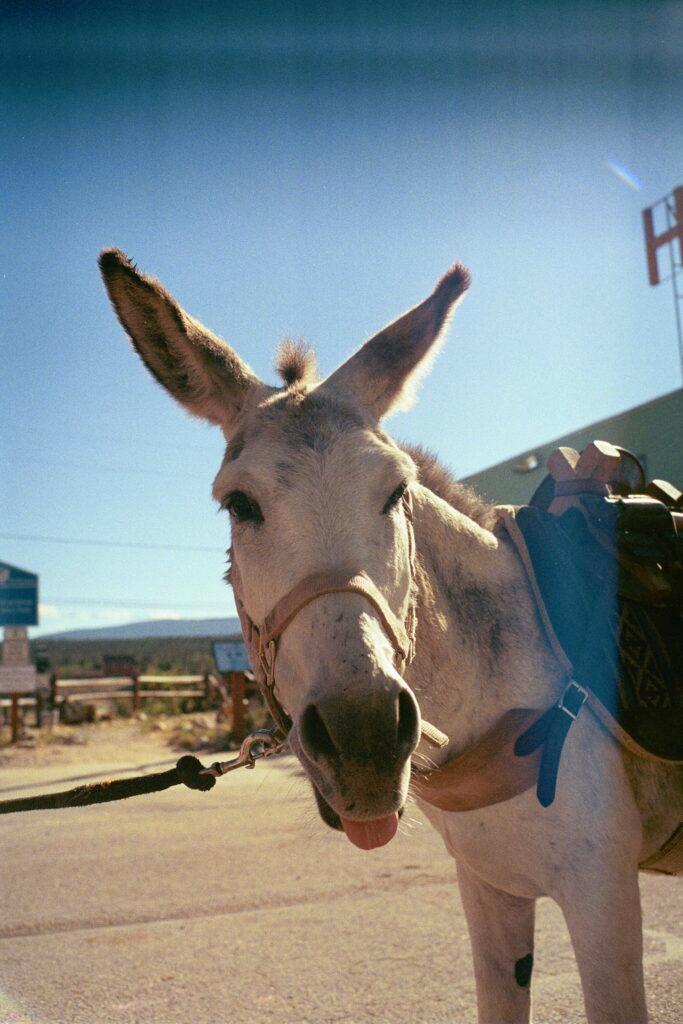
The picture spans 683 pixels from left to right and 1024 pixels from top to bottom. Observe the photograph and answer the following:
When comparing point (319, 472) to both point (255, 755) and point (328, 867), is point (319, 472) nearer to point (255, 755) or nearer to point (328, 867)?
point (255, 755)

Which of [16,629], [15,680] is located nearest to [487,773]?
[15,680]

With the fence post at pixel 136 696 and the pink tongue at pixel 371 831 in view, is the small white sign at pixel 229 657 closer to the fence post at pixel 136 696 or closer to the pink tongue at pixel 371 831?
the fence post at pixel 136 696

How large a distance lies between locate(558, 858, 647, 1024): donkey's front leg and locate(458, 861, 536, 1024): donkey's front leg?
17.7 inches

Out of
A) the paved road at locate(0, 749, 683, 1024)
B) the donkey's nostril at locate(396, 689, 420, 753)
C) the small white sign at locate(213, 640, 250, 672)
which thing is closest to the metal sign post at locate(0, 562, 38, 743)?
the small white sign at locate(213, 640, 250, 672)

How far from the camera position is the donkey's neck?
7.38 feet

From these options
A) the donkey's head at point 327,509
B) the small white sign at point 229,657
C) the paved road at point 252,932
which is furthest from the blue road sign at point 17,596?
the donkey's head at point 327,509

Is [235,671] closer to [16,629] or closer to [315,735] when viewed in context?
[16,629]

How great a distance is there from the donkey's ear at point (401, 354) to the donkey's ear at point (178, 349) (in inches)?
13.5

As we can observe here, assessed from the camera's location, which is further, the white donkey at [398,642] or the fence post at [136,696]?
the fence post at [136,696]

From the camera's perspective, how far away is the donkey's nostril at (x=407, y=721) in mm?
1644

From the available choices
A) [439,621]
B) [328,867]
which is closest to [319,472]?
[439,621]

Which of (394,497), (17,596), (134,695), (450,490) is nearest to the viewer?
(394,497)

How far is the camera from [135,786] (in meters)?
2.42

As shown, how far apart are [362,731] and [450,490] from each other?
1.31 m
